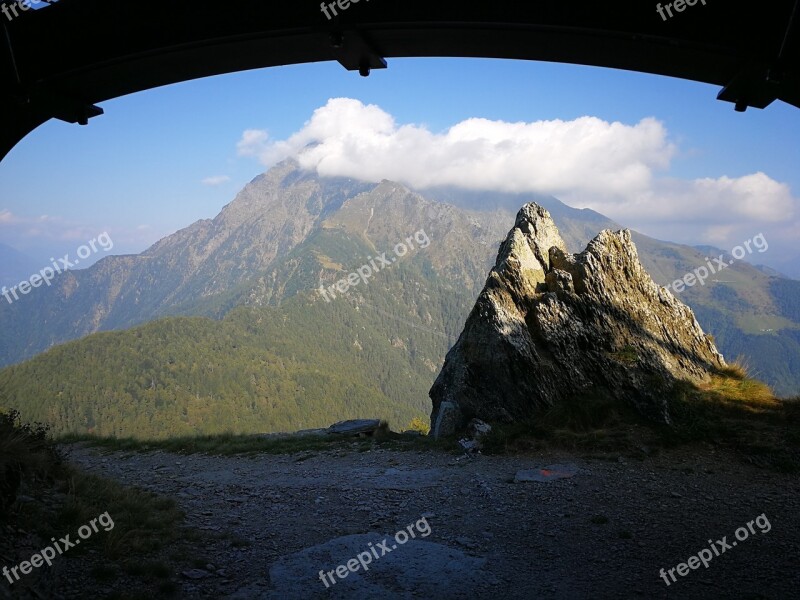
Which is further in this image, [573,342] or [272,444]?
[272,444]

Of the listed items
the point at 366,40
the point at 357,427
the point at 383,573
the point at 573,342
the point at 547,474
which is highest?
the point at 366,40

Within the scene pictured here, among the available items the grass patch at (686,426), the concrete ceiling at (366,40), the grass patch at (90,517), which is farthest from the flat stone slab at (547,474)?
the concrete ceiling at (366,40)

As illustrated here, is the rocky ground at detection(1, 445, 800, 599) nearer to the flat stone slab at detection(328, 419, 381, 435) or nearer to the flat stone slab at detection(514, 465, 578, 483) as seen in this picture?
the flat stone slab at detection(514, 465, 578, 483)

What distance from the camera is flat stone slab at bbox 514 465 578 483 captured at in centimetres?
926

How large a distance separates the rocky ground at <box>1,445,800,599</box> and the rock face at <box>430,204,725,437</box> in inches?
85.2

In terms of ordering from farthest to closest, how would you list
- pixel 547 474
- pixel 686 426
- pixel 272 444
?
pixel 272 444
pixel 686 426
pixel 547 474

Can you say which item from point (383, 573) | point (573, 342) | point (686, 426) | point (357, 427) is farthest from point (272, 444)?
point (686, 426)

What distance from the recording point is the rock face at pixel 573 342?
12352 mm

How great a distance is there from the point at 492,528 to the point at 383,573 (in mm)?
2033

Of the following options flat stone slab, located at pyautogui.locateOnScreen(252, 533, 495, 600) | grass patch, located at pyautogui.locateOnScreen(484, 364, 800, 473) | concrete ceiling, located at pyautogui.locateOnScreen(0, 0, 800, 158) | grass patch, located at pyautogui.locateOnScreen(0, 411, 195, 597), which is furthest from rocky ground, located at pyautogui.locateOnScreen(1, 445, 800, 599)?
concrete ceiling, located at pyautogui.locateOnScreen(0, 0, 800, 158)

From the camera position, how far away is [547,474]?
9.49 m

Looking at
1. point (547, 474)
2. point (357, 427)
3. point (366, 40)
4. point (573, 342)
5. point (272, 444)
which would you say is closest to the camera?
point (366, 40)

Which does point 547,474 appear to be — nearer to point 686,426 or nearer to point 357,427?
point 686,426

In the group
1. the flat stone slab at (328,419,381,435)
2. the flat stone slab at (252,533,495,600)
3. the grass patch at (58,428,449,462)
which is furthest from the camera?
the flat stone slab at (328,419,381,435)
